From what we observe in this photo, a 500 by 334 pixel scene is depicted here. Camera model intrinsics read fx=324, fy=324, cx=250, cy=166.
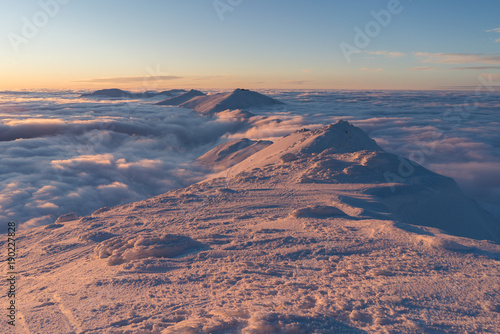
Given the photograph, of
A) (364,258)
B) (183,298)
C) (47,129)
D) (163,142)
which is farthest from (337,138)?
(47,129)

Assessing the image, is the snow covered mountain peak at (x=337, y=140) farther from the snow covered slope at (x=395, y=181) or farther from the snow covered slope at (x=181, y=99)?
the snow covered slope at (x=181, y=99)

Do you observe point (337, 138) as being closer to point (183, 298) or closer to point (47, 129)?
point (183, 298)

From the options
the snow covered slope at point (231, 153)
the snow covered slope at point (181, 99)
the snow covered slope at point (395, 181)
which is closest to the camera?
the snow covered slope at point (395, 181)

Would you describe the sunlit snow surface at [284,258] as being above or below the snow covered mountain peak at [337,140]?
below

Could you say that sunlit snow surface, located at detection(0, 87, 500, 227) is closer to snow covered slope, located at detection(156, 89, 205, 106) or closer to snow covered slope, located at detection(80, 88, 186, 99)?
snow covered slope, located at detection(156, 89, 205, 106)

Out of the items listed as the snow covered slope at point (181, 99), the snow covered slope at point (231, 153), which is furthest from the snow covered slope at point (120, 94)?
the snow covered slope at point (231, 153)

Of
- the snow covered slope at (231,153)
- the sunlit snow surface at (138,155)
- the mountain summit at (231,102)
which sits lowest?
the sunlit snow surface at (138,155)

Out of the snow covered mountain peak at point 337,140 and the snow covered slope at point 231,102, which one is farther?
the snow covered slope at point 231,102

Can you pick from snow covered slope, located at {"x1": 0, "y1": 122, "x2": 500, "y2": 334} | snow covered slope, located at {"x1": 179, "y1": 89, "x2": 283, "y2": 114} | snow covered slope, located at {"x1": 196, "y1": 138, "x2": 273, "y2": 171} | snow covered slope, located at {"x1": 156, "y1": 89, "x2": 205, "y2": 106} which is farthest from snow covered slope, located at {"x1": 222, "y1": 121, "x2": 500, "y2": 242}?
snow covered slope, located at {"x1": 156, "y1": 89, "x2": 205, "y2": 106}

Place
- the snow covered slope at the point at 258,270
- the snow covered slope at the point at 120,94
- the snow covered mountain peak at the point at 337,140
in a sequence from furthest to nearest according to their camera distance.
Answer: the snow covered slope at the point at 120,94 < the snow covered mountain peak at the point at 337,140 < the snow covered slope at the point at 258,270
